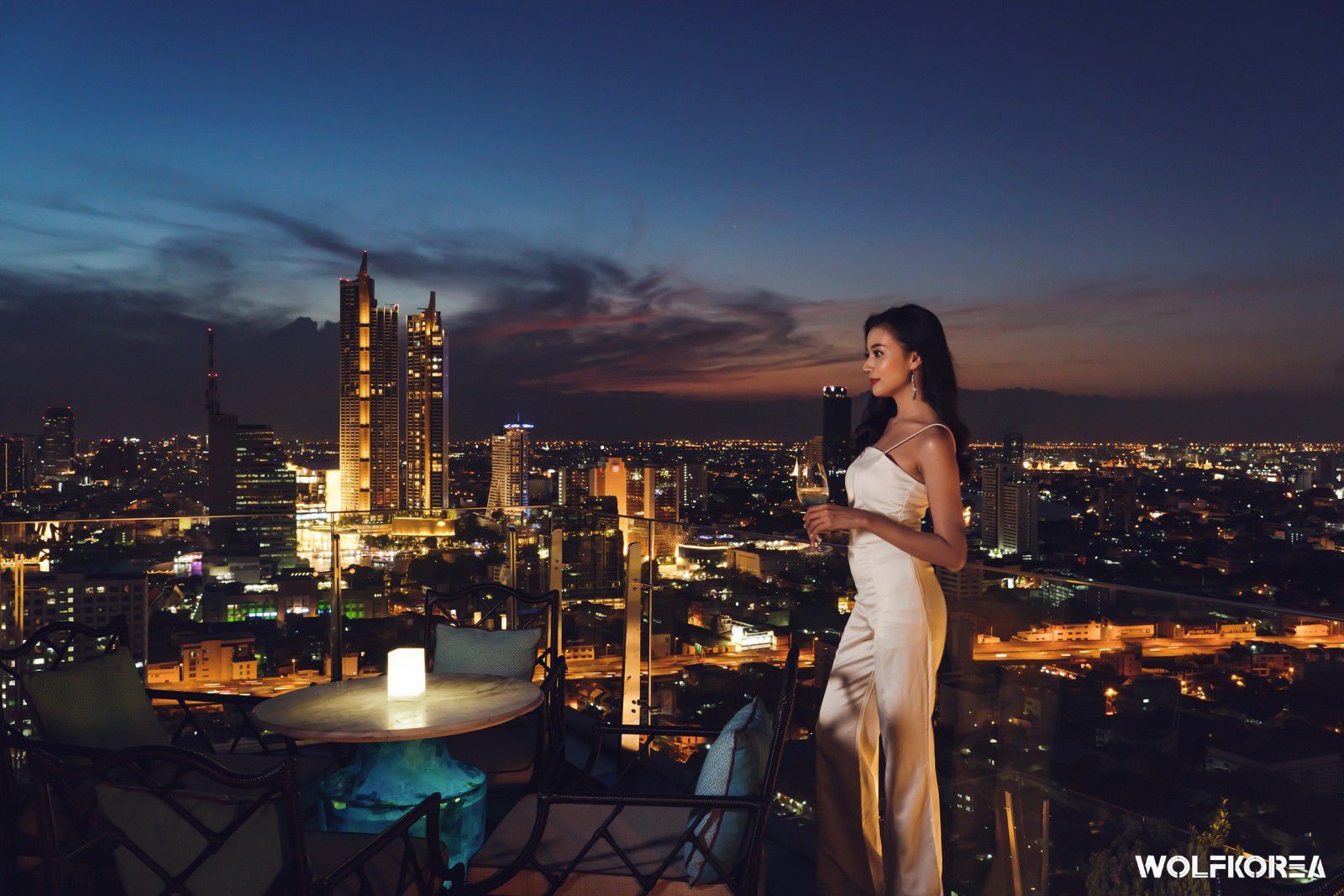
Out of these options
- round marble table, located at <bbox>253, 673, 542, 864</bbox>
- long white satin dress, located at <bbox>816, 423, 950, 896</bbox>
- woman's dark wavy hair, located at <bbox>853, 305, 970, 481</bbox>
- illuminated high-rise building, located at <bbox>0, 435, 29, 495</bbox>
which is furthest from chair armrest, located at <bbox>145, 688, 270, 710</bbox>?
illuminated high-rise building, located at <bbox>0, 435, 29, 495</bbox>

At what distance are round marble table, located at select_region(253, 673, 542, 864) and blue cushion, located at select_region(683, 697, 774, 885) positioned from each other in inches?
35.8

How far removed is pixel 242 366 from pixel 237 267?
3070 millimetres

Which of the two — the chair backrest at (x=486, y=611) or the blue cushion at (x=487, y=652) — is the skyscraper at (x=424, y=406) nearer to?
the chair backrest at (x=486, y=611)

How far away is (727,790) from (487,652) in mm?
2046

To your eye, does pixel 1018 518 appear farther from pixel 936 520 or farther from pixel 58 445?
pixel 58 445

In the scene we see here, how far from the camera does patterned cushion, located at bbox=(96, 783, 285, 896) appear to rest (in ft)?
5.33

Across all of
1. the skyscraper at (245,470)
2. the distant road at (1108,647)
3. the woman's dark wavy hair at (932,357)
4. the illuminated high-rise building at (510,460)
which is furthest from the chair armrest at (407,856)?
the skyscraper at (245,470)

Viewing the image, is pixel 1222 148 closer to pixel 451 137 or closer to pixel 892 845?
pixel 451 137

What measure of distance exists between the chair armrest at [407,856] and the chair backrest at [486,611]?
4.90 ft

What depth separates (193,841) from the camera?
5.46 ft

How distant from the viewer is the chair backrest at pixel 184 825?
1.58 meters

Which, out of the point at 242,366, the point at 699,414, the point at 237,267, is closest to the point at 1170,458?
the point at 699,414

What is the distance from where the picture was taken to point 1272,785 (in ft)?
7.39

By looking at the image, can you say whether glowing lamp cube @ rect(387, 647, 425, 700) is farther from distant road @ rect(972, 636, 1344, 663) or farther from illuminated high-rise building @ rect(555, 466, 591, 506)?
illuminated high-rise building @ rect(555, 466, 591, 506)
